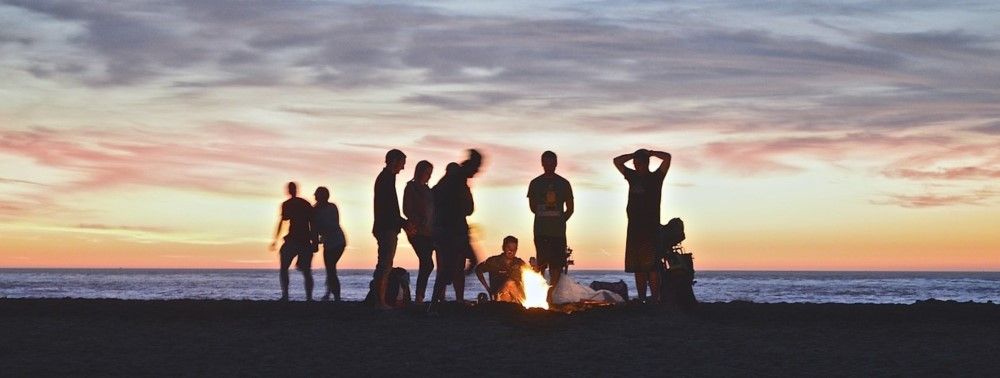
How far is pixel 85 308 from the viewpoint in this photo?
14.1m

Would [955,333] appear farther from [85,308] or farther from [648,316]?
[85,308]

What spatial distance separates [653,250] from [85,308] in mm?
6719

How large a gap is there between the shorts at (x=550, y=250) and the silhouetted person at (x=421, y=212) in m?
1.27

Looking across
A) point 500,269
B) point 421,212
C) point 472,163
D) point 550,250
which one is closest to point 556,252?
point 550,250

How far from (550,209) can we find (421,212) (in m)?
1.52

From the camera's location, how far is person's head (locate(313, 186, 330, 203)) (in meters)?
16.8

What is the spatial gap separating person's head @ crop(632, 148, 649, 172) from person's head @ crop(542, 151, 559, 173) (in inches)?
36.5

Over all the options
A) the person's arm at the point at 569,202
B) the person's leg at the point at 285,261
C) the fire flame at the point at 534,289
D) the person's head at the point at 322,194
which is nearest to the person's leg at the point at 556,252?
the person's arm at the point at 569,202

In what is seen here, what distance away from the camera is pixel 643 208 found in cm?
1373

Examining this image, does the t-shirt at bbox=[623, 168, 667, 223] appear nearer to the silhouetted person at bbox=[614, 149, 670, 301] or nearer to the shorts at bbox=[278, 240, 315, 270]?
the silhouetted person at bbox=[614, 149, 670, 301]

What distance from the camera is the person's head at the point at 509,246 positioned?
625 inches

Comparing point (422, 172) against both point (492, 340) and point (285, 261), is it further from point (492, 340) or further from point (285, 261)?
point (285, 261)

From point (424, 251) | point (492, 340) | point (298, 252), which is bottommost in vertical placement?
point (492, 340)

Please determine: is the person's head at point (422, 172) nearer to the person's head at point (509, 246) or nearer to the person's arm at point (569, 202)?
the person's arm at point (569, 202)
